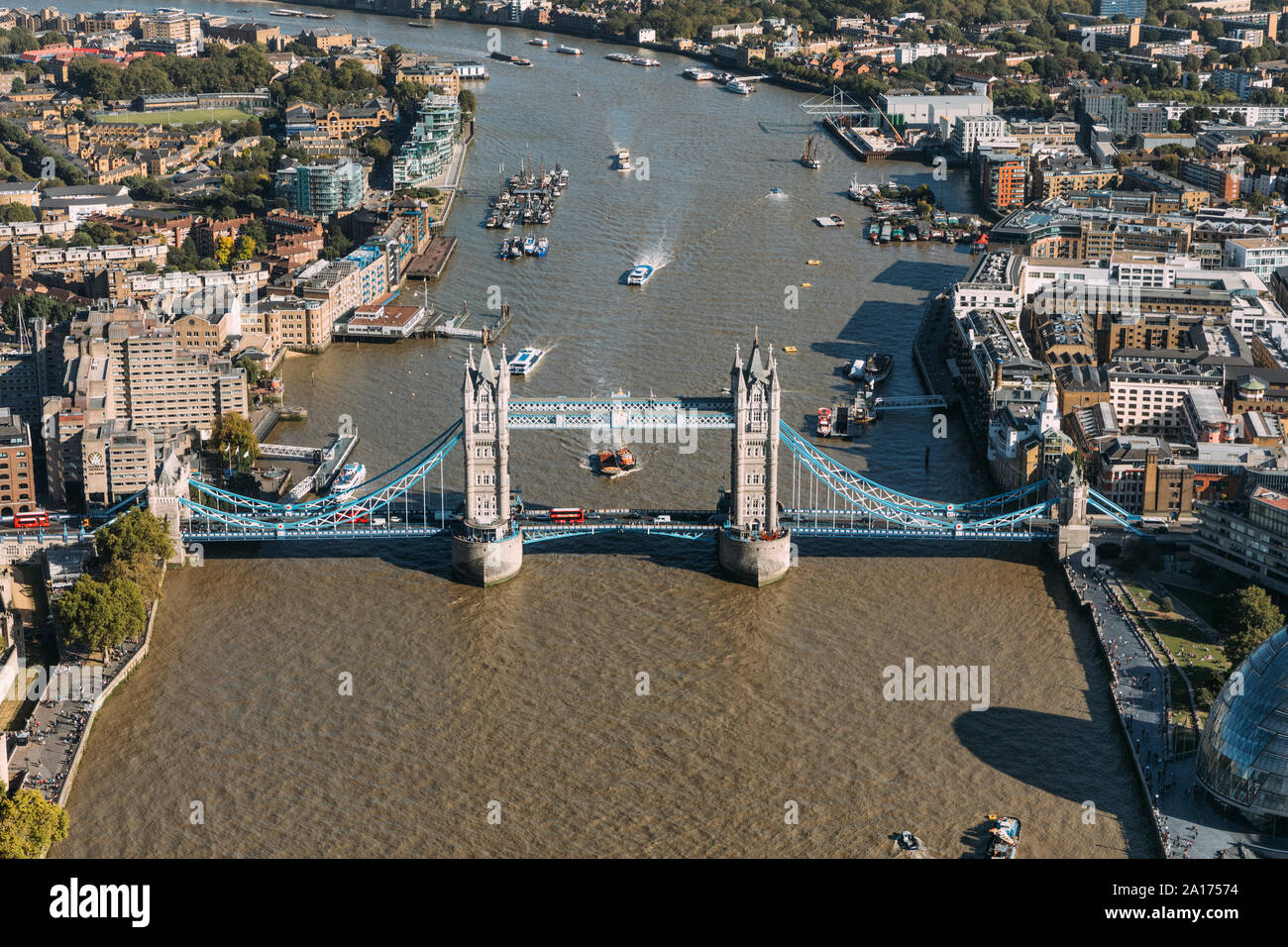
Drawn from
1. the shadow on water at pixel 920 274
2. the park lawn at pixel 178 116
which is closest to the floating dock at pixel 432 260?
the shadow on water at pixel 920 274

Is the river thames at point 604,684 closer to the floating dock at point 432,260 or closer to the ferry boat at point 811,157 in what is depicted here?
the floating dock at point 432,260

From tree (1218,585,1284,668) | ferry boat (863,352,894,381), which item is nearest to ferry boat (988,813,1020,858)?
tree (1218,585,1284,668)

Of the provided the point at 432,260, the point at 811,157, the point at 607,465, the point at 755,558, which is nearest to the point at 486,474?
the point at 607,465

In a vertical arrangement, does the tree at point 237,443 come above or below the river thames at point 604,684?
above

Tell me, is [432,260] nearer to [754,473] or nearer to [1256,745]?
[754,473]

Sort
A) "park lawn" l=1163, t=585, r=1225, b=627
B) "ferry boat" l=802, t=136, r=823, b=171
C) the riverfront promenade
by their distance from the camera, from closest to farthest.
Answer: the riverfront promenade
"park lawn" l=1163, t=585, r=1225, b=627
"ferry boat" l=802, t=136, r=823, b=171

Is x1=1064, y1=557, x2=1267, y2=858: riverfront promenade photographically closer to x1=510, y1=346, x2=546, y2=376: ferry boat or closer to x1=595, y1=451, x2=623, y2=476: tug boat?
x1=595, y1=451, x2=623, y2=476: tug boat
